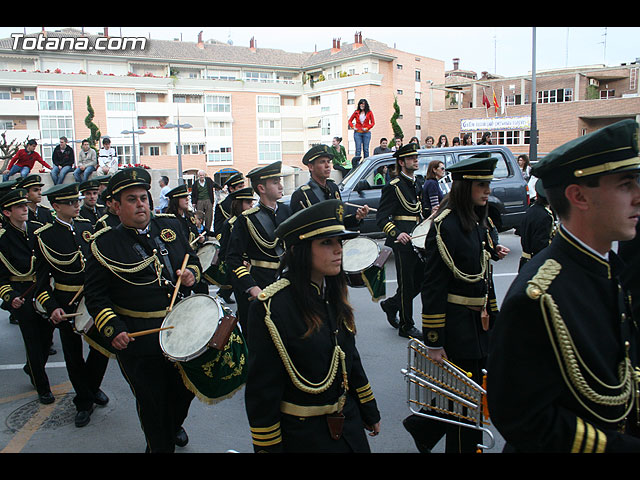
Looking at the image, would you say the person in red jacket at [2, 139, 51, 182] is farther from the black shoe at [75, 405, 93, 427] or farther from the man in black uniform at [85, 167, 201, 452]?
the man in black uniform at [85, 167, 201, 452]

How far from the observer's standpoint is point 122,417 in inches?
205

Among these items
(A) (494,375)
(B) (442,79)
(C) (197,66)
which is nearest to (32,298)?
(A) (494,375)

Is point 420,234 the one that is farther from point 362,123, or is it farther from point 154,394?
point 362,123

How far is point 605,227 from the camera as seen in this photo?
1.93m

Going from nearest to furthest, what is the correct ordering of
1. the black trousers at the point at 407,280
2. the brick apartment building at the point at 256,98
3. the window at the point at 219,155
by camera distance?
the black trousers at the point at 407,280 → the brick apartment building at the point at 256,98 → the window at the point at 219,155

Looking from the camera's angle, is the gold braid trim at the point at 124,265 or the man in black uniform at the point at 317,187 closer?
the gold braid trim at the point at 124,265

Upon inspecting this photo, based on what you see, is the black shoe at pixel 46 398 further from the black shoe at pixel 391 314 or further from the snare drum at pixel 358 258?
the black shoe at pixel 391 314

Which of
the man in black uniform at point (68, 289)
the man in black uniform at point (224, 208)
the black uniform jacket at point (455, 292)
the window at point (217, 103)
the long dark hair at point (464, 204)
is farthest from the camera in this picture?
the window at point (217, 103)

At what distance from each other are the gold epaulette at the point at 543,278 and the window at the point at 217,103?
64.6 meters

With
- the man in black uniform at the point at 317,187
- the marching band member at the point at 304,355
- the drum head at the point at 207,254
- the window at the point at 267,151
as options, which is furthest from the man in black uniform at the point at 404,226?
the window at the point at 267,151

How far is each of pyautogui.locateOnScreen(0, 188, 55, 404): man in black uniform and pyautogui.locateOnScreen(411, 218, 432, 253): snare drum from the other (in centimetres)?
422

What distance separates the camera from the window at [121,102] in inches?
2254

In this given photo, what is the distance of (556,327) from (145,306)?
9.98ft

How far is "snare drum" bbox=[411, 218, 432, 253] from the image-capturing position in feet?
21.7
